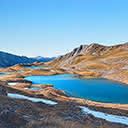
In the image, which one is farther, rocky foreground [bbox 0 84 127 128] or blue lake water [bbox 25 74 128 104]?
blue lake water [bbox 25 74 128 104]

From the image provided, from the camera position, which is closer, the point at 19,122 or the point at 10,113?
the point at 19,122

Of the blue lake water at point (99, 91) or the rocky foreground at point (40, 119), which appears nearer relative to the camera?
the rocky foreground at point (40, 119)

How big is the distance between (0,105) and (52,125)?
7.17 metres

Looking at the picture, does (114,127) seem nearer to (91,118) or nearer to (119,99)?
(91,118)

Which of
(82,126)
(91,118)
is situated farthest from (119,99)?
(82,126)

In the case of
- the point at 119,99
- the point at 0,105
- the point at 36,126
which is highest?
the point at 0,105

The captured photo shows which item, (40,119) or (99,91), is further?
(99,91)

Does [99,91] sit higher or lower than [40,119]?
lower

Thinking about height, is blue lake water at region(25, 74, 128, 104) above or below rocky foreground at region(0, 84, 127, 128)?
below

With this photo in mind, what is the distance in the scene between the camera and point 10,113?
15.2 meters

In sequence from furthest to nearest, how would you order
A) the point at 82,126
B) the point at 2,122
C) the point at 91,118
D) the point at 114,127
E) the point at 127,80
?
the point at 127,80, the point at 91,118, the point at 114,127, the point at 82,126, the point at 2,122

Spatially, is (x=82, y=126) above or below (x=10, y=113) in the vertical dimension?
below

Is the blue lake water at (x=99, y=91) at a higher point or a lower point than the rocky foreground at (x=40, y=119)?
lower

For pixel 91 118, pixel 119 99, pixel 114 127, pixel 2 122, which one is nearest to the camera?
pixel 2 122
